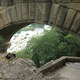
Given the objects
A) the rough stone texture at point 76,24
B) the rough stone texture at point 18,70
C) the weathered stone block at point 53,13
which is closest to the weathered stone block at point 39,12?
the weathered stone block at point 53,13

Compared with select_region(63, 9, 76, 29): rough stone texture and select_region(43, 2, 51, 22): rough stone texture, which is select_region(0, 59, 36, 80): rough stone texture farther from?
select_region(43, 2, 51, 22): rough stone texture

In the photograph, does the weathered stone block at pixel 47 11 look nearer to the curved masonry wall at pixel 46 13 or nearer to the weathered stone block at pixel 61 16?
the curved masonry wall at pixel 46 13

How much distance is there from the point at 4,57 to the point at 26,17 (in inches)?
150

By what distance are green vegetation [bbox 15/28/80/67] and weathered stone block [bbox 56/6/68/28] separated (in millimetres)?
7515

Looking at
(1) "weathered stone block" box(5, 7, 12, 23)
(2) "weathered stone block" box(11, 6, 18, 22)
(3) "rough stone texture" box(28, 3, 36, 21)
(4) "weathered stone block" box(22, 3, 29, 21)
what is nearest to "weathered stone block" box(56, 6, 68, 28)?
(3) "rough stone texture" box(28, 3, 36, 21)

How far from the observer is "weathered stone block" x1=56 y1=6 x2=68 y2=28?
4502 millimetres

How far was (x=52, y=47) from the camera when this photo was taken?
13.6 metres

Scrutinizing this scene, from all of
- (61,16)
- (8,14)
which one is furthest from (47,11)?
(8,14)

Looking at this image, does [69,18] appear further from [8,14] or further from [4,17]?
[4,17]

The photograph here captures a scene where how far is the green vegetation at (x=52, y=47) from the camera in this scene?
12555 mm

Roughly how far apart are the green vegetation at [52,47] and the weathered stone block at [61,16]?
7.51 metres

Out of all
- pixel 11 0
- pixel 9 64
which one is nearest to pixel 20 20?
pixel 11 0

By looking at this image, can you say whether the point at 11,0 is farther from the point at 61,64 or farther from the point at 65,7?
the point at 61,64

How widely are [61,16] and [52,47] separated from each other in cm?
904
